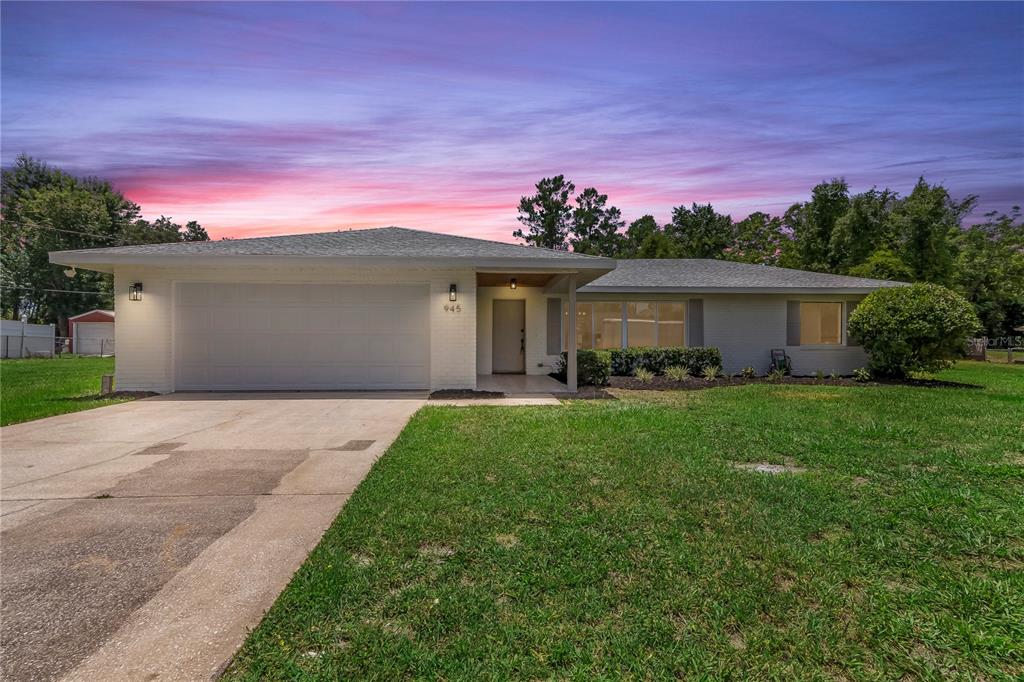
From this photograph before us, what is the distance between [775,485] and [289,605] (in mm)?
3641

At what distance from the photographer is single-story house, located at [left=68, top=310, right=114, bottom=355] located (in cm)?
3100

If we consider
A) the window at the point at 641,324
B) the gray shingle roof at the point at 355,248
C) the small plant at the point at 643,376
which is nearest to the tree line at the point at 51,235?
the gray shingle roof at the point at 355,248

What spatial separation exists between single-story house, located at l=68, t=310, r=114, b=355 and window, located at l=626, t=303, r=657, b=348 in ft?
101

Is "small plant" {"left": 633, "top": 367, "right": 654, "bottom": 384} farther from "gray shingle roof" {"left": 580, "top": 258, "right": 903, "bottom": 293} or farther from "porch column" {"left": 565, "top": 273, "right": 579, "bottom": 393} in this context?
"porch column" {"left": 565, "top": 273, "right": 579, "bottom": 393}

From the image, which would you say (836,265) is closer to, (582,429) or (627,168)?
(627,168)

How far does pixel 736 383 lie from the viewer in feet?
40.2

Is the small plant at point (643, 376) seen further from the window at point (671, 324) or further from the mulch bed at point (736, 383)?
the window at point (671, 324)

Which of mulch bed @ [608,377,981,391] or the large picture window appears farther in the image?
the large picture window

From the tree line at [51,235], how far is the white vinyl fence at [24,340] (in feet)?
23.9

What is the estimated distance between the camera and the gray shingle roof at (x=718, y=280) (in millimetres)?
13773

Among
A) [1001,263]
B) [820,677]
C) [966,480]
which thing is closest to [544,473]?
[820,677]

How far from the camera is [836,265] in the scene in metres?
27.9

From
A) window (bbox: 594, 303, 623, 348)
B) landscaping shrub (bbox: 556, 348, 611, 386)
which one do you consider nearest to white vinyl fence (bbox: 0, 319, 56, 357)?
window (bbox: 594, 303, 623, 348)

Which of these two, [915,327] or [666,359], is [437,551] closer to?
[666,359]
